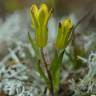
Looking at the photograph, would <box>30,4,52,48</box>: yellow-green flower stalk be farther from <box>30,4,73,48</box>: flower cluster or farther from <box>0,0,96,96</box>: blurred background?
<box>0,0,96,96</box>: blurred background

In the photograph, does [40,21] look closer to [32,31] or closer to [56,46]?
[56,46]

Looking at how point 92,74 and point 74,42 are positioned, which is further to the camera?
point 74,42

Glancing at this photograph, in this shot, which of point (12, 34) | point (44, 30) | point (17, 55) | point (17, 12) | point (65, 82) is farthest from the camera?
point (17, 12)

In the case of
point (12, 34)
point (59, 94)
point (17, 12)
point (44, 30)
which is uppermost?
point (17, 12)

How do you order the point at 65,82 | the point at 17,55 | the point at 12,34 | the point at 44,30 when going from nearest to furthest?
the point at 44,30
the point at 65,82
the point at 17,55
the point at 12,34

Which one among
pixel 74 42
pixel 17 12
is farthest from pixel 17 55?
pixel 17 12

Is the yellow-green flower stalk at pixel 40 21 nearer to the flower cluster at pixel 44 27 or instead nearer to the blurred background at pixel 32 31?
the flower cluster at pixel 44 27

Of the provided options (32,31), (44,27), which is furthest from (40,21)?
(32,31)

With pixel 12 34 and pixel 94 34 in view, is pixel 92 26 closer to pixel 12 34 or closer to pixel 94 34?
pixel 94 34
